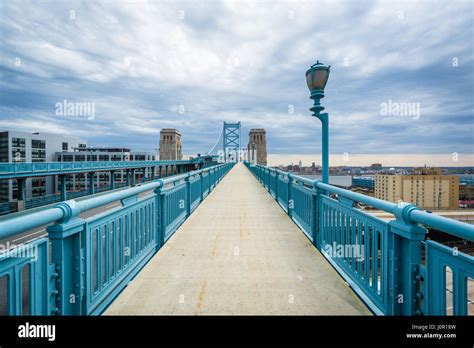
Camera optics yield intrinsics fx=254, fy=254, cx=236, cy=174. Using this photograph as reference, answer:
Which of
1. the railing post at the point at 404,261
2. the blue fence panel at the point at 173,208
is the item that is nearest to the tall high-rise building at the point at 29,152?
the blue fence panel at the point at 173,208

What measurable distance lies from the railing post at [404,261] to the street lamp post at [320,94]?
8.57 ft

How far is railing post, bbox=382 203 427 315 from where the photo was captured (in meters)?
2.17

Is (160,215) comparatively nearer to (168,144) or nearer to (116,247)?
(116,247)

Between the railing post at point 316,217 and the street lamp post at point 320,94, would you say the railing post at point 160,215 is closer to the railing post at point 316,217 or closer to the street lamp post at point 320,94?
the railing post at point 316,217

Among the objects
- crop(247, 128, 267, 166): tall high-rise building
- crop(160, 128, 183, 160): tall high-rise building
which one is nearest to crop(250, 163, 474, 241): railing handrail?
crop(247, 128, 267, 166): tall high-rise building

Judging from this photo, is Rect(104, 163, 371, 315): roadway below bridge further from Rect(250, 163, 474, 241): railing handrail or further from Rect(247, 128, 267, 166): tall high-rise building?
Rect(247, 128, 267, 166): tall high-rise building

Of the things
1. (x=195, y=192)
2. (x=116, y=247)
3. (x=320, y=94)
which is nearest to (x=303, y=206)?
(x=320, y=94)

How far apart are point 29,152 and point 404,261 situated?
9923 centimetres

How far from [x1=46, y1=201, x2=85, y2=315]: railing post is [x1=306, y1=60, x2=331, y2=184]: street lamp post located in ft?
13.5

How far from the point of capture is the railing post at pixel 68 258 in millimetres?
2164

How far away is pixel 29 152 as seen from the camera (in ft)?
253

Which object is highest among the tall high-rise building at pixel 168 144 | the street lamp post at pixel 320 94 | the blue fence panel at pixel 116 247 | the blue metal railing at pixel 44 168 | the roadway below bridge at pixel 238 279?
the tall high-rise building at pixel 168 144

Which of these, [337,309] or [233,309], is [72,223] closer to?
[233,309]

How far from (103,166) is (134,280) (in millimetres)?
35147
